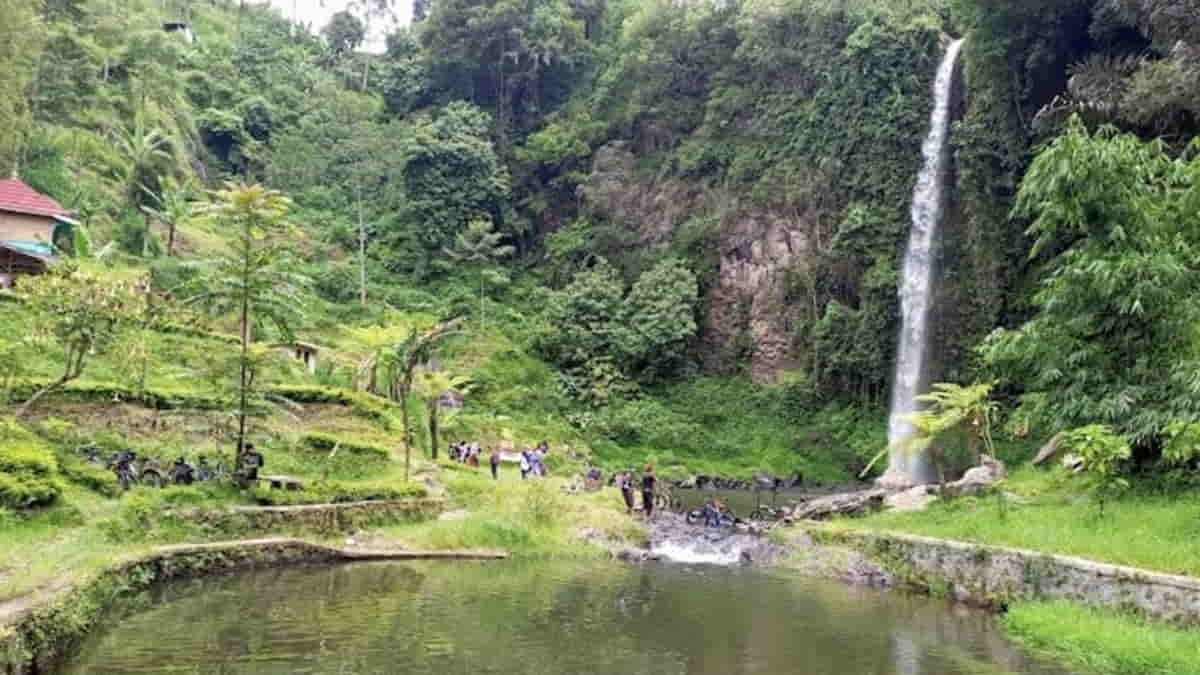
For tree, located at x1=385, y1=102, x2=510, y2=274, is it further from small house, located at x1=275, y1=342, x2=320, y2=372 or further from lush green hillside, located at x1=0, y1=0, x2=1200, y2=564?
small house, located at x1=275, y1=342, x2=320, y2=372

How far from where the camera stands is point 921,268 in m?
36.2

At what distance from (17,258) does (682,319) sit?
24628 millimetres

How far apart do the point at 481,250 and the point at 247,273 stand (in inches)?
1153

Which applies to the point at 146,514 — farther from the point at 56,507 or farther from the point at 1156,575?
the point at 1156,575

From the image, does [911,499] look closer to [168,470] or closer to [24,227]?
[168,470]

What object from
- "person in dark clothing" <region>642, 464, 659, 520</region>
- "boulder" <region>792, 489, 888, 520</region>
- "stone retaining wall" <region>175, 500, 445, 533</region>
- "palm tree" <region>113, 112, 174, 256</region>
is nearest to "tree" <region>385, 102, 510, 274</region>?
"palm tree" <region>113, 112, 174, 256</region>

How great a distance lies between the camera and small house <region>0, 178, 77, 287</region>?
32312 mm

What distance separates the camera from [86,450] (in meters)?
19.7

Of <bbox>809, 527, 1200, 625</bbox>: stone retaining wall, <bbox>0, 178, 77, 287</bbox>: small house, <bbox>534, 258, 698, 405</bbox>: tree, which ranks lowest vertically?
<bbox>809, 527, 1200, 625</bbox>: stone retaining wall

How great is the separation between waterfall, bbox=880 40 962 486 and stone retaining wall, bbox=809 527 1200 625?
1628 centimetres

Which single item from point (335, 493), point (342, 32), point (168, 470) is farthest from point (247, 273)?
point (342, 32)

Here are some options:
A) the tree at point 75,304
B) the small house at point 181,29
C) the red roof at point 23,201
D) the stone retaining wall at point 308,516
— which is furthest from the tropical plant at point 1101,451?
the small house at point 181,29

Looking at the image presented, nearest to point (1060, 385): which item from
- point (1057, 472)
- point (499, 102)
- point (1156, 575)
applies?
point (1057, 472)

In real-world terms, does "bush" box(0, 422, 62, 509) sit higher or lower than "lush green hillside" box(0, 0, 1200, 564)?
lower
